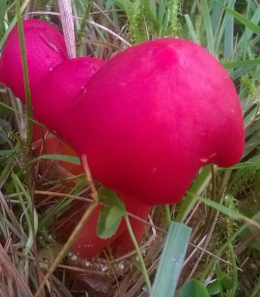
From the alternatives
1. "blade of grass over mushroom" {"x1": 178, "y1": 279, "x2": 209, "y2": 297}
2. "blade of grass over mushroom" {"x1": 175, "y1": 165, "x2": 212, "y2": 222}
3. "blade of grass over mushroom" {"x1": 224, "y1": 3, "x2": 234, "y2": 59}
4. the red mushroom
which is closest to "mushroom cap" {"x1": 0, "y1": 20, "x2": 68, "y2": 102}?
the red mushroom

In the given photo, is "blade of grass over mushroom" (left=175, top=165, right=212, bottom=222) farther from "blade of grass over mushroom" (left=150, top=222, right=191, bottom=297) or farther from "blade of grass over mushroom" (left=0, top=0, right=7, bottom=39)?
"blade of grass over mushroom" (left=0, top=0, right=7, bottom=39)

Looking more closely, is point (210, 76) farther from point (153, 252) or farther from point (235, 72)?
point (235, 72)

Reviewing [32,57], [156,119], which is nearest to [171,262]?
[156,119]

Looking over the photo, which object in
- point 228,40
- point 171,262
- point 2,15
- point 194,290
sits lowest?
point 194,290

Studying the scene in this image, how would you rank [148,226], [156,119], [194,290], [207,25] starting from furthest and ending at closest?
1. [207,25]
2. [148,226]
3. [194,290]
4. [156,119]

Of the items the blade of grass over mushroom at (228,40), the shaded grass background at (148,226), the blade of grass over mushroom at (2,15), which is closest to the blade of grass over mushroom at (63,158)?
the shaded grass background at (148,226)

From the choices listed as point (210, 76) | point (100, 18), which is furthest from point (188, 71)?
point (100, 18)

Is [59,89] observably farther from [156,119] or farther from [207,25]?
[207,25]

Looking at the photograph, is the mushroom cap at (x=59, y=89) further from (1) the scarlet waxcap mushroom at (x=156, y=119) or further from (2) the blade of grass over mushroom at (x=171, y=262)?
(2) the blade of grass over mushroom at (x=171, y=262)
